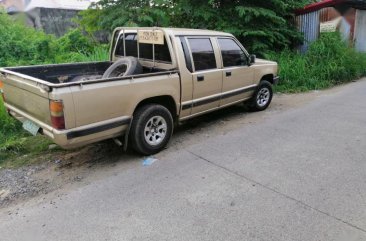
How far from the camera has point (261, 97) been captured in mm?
7379

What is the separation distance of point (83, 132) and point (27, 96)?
0.97 metres

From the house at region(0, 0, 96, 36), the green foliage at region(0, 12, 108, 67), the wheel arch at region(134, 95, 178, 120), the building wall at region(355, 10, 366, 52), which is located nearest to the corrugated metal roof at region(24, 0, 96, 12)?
the house at region(0, 0, 96, 36)

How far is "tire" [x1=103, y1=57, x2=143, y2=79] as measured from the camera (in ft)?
16.4

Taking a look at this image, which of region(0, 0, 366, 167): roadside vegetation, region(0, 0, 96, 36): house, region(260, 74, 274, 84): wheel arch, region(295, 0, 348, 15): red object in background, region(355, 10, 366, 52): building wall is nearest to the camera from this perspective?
region(260, 74, 274, 84): wheel arch

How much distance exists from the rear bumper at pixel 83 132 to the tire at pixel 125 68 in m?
0.88

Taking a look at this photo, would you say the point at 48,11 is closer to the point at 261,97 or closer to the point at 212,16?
the point at 212,16

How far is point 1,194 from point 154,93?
2383 millimetres

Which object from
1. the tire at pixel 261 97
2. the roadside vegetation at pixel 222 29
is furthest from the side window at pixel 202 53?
the roadside vegetation at pixel 222 29

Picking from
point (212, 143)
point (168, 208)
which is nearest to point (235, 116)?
point (212, 143)

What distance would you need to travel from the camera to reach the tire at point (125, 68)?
16.4 ft

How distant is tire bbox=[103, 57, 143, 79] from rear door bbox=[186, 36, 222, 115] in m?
0.94

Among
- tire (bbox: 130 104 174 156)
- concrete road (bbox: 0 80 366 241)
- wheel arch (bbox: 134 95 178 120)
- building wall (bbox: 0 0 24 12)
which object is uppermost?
building wall (bbox: 0 0 24 12)

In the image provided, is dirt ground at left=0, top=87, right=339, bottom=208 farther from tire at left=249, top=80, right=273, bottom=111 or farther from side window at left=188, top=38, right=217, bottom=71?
side window at left=188, top=38, right=217, bottom=71

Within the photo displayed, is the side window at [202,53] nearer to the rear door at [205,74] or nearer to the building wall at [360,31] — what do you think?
the rear door at [205,74]
